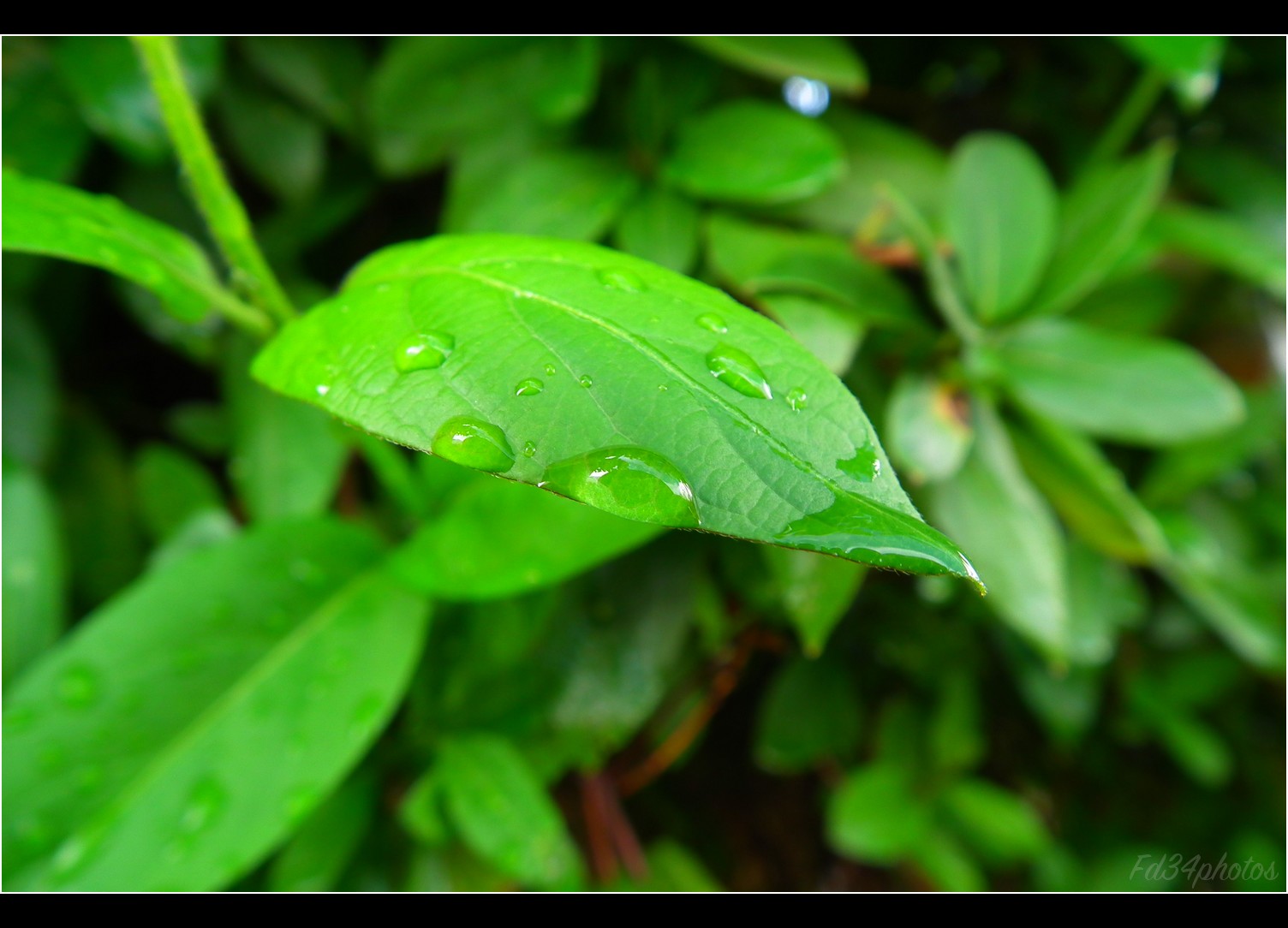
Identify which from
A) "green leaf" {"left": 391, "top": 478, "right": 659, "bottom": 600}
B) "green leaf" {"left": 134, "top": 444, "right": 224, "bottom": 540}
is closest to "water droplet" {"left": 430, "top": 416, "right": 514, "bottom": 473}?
"green leaf" {"left": 391, "top": 478, "right": 659, "bottom": 600}

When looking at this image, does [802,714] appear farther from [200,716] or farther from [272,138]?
[272,138]

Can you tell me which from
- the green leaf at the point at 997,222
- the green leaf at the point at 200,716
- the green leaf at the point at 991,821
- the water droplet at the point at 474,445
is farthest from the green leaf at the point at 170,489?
the green leaf at the point at 991,821

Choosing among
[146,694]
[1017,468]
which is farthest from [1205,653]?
[146,694]

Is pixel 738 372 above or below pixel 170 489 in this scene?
above

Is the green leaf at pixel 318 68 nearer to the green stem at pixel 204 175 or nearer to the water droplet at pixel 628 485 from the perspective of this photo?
the green stem at pixel 204 175

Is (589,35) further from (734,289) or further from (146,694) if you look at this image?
(146,694)

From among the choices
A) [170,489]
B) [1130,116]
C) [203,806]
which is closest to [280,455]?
[170,489]
